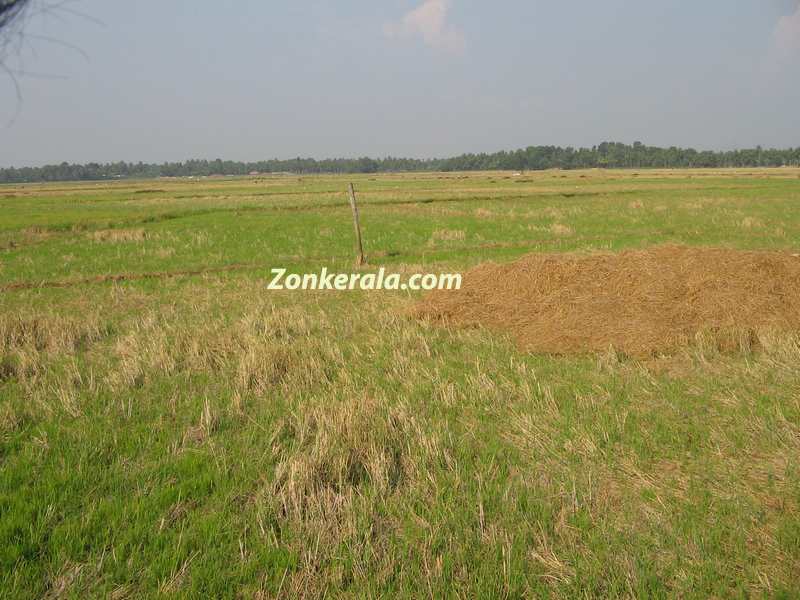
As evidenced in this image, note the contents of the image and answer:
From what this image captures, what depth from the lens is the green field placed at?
280 cm

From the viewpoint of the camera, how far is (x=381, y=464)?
Answer: 3783mm

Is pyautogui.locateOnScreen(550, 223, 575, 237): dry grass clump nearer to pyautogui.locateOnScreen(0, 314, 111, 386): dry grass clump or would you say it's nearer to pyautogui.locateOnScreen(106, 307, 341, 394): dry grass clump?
pyautogui.locateOnScreen(106, 307, 341, 394): dry grass clump

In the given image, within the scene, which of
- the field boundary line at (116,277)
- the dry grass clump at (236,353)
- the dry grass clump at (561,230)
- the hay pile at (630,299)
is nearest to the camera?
the dry grass clump at (236,353)

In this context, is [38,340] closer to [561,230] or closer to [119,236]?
[119,236]

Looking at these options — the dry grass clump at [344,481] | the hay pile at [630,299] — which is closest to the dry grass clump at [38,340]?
the dry grass clump at [344,481]

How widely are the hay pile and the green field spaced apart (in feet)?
1.24

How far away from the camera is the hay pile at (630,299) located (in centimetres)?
656

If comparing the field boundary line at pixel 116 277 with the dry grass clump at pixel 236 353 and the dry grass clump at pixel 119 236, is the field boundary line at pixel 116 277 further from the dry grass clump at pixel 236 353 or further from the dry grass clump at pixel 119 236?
the dry grass clump at pixel 119 236

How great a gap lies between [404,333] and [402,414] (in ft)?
9.35

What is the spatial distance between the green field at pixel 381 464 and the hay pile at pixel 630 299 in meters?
0.38

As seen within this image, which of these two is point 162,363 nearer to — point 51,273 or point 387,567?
point 387,567

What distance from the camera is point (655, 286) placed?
24.9ft

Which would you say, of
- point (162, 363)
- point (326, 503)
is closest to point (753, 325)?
point (326, 503)

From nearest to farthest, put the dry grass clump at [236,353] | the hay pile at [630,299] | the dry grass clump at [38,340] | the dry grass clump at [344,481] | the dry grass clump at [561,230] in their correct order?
1. the dry grass clump at [344,481]
2. the dry grass clump at [236,353]
3. the dry grass clump at [38,340]
4. the hay pile at [630,299]
5. the dry grass clump at [561,230]
